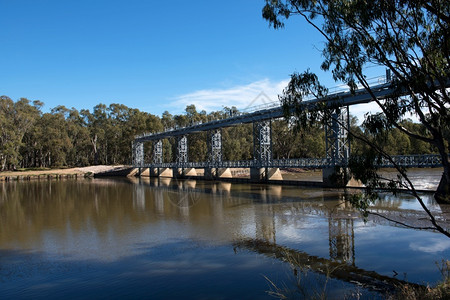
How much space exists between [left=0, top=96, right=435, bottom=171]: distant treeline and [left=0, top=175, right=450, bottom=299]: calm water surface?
47.5 metres

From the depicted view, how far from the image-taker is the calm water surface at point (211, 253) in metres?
8.88

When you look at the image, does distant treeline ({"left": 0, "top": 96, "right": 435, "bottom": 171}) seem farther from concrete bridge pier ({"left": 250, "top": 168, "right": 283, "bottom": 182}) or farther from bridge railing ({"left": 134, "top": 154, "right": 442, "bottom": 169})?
concrete bridge pier ({"left": 250, "top": 168, "right": 283, "bottom": 182})

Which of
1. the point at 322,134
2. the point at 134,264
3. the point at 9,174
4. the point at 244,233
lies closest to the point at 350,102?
the point at 244,233

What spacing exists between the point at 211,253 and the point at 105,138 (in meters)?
85.6

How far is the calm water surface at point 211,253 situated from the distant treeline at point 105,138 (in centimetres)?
4747

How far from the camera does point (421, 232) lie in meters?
13.7

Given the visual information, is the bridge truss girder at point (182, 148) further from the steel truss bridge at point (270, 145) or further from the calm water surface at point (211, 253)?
the calm water surface at point (211, 253)

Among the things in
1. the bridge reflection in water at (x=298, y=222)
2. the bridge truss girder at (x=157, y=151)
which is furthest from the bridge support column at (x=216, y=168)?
the bridge reflection in water at (x=298, y=222)

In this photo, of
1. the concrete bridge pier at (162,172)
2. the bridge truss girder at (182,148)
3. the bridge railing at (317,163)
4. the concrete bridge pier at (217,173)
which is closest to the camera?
the bridge railing at (317,163)

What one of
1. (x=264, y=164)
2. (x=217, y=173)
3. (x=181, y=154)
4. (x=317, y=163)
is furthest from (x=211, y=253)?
(x=181, y=154)

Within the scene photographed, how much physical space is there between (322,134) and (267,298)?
225ft

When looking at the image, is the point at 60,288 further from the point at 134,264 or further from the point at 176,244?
the point at 176,244

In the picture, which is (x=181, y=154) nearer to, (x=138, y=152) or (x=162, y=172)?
(x=162, y=172)

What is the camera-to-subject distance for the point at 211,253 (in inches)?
463
